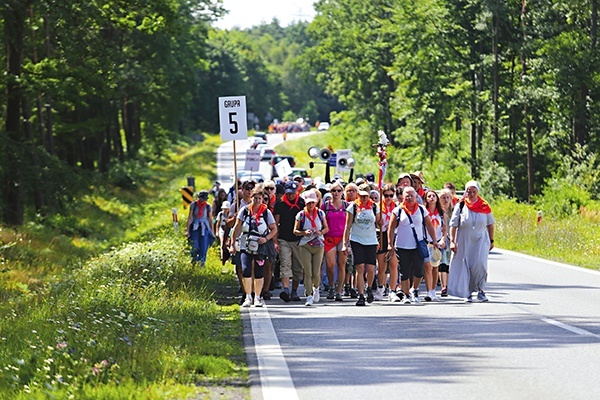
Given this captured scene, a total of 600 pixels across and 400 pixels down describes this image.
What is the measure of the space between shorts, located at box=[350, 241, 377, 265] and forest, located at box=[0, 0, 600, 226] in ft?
56.8

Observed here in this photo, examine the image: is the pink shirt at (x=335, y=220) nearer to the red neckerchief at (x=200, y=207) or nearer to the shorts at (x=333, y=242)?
the shorts at (x=333, y=242)

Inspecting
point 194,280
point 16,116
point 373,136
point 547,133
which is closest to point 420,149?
point 373,136

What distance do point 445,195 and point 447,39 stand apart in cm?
3877

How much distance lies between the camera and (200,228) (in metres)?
25.1

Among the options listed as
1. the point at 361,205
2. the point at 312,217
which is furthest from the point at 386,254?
the point at 312,217

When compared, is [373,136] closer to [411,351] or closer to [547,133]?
[547,133]

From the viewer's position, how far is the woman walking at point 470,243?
730 inches

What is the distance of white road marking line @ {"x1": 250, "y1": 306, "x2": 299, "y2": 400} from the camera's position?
10.3 m

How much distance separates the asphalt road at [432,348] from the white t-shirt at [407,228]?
37.7 inches

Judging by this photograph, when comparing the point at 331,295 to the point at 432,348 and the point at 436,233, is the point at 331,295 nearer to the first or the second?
the point at 436,233

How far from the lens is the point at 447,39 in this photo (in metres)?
57.7

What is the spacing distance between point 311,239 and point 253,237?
97 centimetres

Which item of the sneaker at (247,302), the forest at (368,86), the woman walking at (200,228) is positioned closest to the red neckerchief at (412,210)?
the sneaker at (247,302)

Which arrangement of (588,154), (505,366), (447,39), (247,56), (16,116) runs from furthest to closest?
(247,56) → (447,39) → (588,154) → (16,116) → (505,366)
